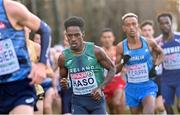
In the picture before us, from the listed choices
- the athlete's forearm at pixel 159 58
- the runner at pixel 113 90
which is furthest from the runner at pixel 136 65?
the runner at pixel 113 90

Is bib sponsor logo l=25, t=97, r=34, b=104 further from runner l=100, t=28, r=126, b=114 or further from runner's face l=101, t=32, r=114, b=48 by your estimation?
runner's face l=101, t=32, r=114, b=48

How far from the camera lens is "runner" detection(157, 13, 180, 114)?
1181 centimetres

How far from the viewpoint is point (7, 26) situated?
6105mm

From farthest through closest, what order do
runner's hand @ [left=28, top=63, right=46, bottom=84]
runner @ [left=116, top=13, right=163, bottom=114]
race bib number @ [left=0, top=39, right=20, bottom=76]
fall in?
runner @ [left=116, top=13, right=163, bottom=114], race bib number @ [left=0, top=39, right=20, bottom=76], runner's hand @ [left=28, top=63, right=46, bottom=84]

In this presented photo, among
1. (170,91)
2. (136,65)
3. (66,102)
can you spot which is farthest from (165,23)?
(66,102)

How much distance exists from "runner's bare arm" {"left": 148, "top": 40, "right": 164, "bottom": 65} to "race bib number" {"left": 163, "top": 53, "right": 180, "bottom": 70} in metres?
1.30

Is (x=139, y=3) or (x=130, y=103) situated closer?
Result: (x=130, y=103)

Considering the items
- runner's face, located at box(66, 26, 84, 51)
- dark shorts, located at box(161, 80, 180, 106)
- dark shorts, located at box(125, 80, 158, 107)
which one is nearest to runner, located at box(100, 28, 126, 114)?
dark shorts, located at box(161, 80, 180, 106)

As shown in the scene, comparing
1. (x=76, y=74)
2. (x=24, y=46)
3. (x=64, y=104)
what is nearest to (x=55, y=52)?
(x=64, y=104)

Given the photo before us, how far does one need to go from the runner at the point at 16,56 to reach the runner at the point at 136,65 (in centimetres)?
390

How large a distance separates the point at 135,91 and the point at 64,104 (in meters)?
2.21

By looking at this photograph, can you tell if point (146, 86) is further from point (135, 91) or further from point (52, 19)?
point (52, 19)

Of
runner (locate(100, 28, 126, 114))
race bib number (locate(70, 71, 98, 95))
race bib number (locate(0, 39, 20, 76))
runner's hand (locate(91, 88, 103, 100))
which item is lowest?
runner (locate(100, 28, 126, 114))

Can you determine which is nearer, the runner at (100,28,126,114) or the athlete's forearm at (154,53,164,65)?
the athlete's forearm at (154,53,164,65)
